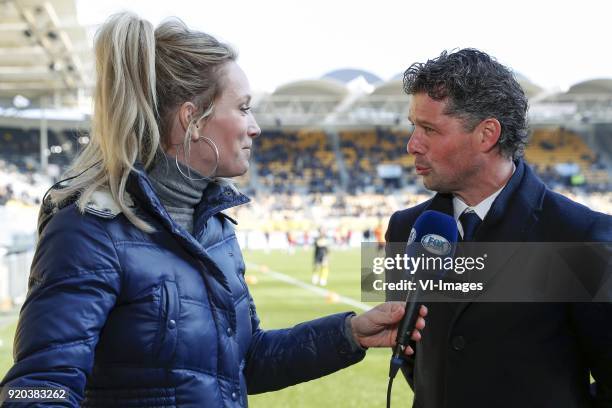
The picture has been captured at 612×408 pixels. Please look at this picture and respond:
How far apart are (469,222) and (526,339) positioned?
1.48 feet

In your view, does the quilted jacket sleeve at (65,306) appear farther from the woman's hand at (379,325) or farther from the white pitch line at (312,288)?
the white pitch line at (312,288)

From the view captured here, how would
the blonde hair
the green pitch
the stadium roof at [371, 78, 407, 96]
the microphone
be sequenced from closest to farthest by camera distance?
the blonde hair
the microphone
the green pitch
the stadium roof at [371, 78, 407, 96]

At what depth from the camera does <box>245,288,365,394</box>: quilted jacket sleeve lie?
228 centimetres

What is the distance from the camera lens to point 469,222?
99.9 inches

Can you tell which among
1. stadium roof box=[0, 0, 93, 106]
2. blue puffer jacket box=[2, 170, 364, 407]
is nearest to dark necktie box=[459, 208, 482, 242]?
blue puffer jacket box=[2, 170, 364, 407]

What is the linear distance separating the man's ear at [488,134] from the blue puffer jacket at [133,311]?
0.98 metres

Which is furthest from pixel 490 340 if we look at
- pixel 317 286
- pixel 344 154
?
pixel 344 154

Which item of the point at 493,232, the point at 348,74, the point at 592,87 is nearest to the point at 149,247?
the point at 493,232

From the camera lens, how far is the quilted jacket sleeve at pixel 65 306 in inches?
63.2

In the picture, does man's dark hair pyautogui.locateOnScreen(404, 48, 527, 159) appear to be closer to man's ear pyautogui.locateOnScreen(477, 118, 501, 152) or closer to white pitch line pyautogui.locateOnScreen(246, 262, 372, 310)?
man's ear pyautogui.locateOnScreen(477, 118, 501, 152)

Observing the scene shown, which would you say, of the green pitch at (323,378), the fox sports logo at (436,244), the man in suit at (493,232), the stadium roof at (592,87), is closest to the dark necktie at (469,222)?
the man in suit at (493,232)

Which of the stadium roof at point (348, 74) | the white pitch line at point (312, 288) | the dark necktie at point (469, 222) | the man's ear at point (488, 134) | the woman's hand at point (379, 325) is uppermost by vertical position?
the man's ear at point (488, 134)

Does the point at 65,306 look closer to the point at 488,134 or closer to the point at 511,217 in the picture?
the point at 511,217

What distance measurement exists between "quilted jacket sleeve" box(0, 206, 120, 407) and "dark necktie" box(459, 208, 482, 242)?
1.25 metres
